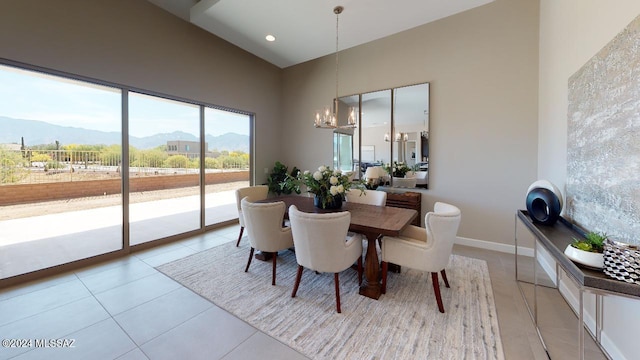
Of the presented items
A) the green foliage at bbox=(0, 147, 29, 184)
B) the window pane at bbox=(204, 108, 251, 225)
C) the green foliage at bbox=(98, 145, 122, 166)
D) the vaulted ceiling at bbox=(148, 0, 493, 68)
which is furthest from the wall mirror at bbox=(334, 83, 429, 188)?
the green foliage at bbox=(0, 147, 29, 184)

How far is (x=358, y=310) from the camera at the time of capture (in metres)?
2.19

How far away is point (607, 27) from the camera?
1.68 meters

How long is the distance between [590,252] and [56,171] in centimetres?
513

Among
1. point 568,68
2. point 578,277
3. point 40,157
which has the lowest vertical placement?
point 578,277

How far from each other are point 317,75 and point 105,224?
4.63 metres

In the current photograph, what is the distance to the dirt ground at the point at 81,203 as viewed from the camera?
273cm

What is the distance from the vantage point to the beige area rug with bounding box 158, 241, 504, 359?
1752 mm

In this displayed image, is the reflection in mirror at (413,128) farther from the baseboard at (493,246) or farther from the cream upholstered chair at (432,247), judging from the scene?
the cream upholstered chair at (432,247)

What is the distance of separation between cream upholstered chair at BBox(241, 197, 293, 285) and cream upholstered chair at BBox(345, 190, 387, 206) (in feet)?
4.01

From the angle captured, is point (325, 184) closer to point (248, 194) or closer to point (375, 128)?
point (248, 194)

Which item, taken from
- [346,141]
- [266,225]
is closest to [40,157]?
[266,225]

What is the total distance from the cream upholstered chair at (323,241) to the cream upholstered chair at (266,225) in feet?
1.50

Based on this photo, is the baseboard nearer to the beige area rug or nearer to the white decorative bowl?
the beige area rug

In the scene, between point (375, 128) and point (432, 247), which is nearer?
point (432, 247)
